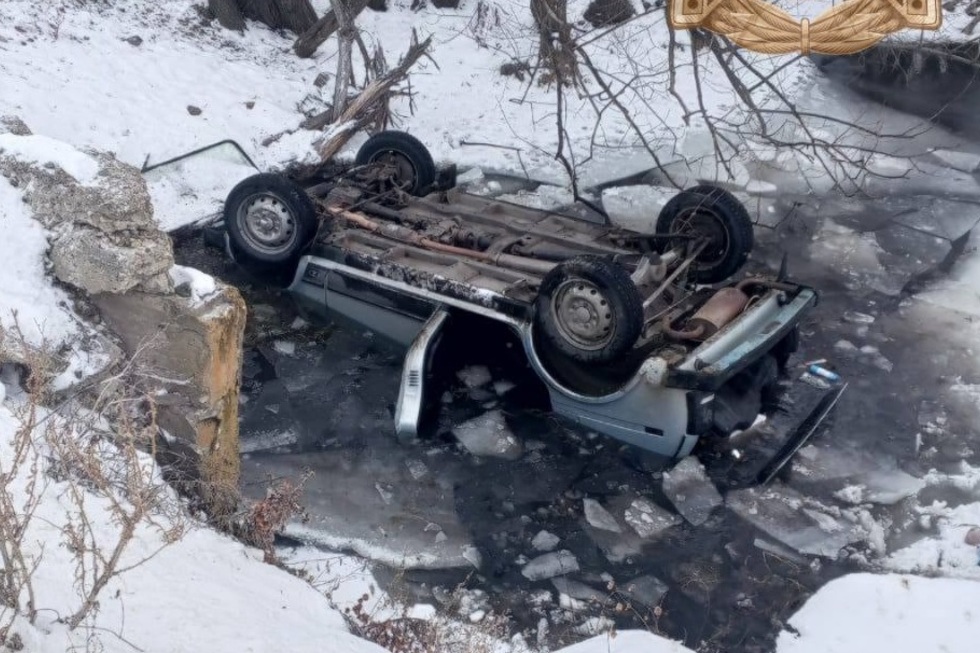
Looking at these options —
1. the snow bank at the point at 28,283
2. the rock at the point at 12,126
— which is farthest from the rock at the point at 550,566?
the rock at the point at 12,126

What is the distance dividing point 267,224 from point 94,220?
8.12ft

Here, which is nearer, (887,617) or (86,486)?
(86,486)

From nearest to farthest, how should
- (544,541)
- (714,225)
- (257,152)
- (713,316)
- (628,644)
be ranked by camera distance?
(628,644) → (544,541) → (713,316) → (714,225) → (257,152)

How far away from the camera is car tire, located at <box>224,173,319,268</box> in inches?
256

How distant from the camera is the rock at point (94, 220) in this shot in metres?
4.16

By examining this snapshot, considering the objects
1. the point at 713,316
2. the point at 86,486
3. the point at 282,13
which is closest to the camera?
the point at 86,486

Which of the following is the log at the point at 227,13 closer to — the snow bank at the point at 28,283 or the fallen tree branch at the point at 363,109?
the fallen tree branch at the point at 363,109

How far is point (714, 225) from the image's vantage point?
21.5 ft

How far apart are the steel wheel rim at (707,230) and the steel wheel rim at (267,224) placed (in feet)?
8.72

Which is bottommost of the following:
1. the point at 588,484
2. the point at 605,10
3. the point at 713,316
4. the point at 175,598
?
the point at 588,484

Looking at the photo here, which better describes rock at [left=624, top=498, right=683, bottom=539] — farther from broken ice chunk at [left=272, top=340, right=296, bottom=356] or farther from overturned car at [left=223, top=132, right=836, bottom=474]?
broken ice chunk at [left=272, top=340, right=296, bottom=356]

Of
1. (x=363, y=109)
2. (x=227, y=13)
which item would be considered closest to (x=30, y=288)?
(x=363, y=109)

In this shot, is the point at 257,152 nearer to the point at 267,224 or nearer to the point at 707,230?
the point at 267,224

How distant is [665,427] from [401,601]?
1782 millimetres
